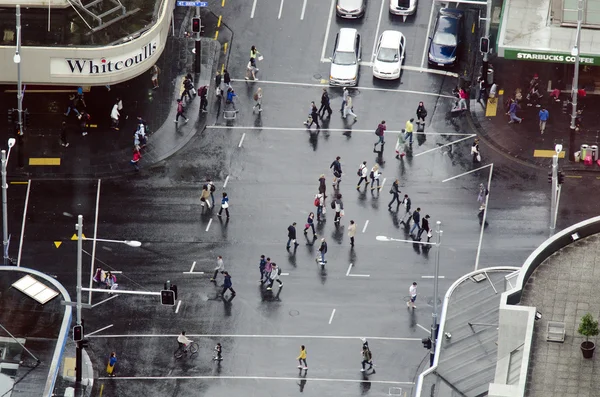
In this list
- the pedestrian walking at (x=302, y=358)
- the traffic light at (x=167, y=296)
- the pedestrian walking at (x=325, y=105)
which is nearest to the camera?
the traffic light at (x=167, y=296)

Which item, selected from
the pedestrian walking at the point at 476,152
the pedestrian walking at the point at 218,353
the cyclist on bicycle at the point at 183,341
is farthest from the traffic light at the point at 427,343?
the pedestrian walking at the point at 476,152

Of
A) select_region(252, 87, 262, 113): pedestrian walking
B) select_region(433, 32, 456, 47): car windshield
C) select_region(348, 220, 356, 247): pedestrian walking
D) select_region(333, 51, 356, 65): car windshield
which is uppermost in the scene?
select_region(433, 32, 456, 47): car windshield

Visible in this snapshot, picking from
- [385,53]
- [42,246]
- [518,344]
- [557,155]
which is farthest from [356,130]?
[518,344]

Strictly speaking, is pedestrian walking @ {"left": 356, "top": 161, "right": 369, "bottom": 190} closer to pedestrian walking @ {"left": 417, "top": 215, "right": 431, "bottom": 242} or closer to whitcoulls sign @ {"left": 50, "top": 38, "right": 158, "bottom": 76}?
pedestrian walking @ {"left": 417, "top": 215, "right": 431, "bottom": 242}

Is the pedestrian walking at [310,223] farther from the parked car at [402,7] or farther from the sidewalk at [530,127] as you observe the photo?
the parked car at [402,7]

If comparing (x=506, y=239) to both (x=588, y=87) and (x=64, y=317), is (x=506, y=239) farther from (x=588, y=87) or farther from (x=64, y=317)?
(x=64, y=317)

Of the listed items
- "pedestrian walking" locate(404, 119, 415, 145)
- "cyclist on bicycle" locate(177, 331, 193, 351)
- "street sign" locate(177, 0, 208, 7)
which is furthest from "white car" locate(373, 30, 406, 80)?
"cyclist on bicycle" locate(177, 331, 193, 351)

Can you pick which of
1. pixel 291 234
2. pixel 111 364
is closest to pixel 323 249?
pixel 291 234
